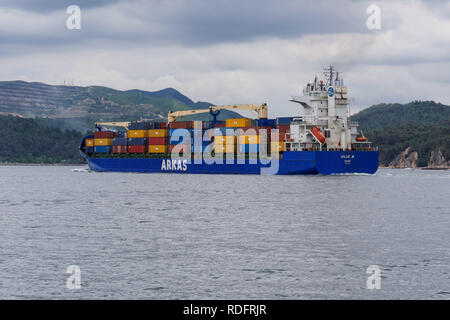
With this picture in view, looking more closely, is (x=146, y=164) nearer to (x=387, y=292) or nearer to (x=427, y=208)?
(x=427, y=208)

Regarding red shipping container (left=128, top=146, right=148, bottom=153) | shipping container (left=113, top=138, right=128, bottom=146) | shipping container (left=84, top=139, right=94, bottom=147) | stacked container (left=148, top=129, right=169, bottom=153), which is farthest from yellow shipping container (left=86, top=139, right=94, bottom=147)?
stacked container (left=148, top=129, right=169, bottom=153)

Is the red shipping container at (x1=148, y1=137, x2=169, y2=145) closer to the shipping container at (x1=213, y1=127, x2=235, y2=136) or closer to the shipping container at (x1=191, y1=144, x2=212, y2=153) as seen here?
the shipping container at (x1=191, y1=144, x2=212, y2=153)

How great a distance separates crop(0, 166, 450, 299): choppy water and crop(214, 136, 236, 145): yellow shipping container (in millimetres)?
45316

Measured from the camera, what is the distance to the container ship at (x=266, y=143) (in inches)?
3750

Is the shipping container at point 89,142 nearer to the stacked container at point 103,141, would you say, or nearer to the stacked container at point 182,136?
the stacked container at point 103,141

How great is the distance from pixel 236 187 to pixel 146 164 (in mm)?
46943

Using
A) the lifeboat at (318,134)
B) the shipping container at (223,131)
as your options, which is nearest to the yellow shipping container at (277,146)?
the lifeboat at (318,134)

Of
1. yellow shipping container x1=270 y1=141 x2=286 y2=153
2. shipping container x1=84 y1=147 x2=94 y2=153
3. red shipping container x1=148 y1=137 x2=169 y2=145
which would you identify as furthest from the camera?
shipping container x1=84 y1=147 x2=94 y2=153

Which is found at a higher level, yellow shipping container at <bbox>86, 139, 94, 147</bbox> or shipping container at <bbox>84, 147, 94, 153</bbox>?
yellow shipping container at <bbox>86, 139, 94, 147</bbox>

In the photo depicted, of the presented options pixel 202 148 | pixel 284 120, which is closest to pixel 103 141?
pixel 202 148

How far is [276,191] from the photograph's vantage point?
69.6m

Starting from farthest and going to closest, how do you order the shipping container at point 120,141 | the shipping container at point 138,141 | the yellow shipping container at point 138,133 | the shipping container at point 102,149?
the shipping container at point 102,149 → the shipping container at point 120,141 → the yellow shipping container at point 138,133 → the shipping container at point 138,141

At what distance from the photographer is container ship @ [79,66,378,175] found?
95.2 meters

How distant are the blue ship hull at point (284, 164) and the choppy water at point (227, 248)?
34.1 m
